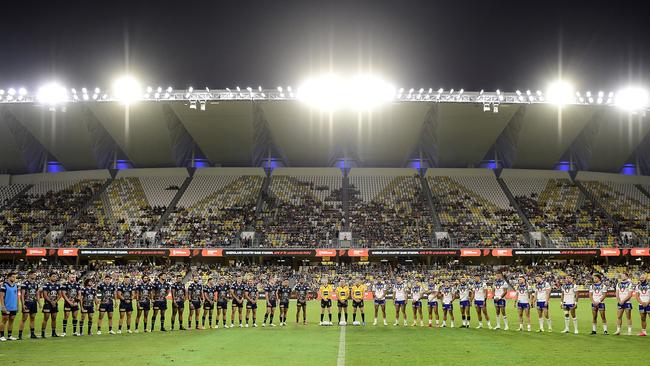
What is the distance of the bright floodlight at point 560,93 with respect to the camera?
1727 inches

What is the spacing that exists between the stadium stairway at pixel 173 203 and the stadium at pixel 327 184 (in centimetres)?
19

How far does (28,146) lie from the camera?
60.1 metres

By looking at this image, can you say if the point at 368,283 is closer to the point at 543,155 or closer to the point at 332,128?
the point at 332,128

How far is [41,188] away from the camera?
60406 mm

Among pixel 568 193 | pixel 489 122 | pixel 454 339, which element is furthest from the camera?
pixel 568 193

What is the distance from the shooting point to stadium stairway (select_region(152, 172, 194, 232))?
53.1 m

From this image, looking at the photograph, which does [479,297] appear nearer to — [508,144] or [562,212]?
[562,212]

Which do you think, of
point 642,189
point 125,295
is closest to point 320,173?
point 642,189

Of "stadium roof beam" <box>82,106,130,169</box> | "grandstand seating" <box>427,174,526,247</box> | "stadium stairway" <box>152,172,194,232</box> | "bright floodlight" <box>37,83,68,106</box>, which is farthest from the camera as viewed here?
"stadium roof beam" <box>82,106,130,169</box>

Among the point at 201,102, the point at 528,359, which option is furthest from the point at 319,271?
the point at 528,359

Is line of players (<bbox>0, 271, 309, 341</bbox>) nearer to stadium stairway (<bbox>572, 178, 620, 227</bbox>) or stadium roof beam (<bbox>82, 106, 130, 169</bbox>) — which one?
stadium roof beam (<bbox>82, 106, 130, 169</bbox>)

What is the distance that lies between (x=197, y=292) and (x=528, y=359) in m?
12.5

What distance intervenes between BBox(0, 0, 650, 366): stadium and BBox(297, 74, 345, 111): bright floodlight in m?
0.15

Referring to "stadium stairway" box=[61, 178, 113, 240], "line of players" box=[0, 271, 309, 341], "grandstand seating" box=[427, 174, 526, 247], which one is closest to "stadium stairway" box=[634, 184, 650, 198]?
"grandstand seating" box=[427, 174, 526, 247]
